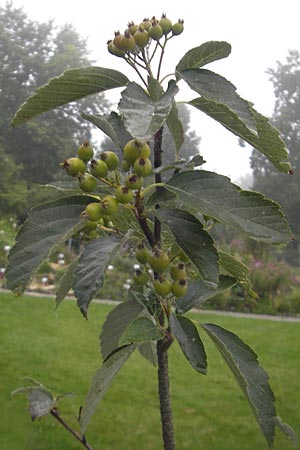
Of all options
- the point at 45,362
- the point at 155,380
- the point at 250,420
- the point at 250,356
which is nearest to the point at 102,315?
the point at 45,362

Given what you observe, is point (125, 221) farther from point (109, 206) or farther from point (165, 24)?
point (165, 24)

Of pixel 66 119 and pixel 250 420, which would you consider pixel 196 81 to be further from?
pixel 66 119

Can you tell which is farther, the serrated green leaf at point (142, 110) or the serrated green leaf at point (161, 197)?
the serrated green leaf at point (161, 197)

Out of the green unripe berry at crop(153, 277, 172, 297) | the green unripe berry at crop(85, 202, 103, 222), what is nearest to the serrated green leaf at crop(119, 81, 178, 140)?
the green unripe berry at crop(85, 202, 103, 222)

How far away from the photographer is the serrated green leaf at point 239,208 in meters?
0.56

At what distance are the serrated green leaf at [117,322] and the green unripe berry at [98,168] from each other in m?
0.26

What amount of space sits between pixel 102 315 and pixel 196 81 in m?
4.44

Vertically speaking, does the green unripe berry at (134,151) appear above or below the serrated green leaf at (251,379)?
above

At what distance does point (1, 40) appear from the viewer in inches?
730

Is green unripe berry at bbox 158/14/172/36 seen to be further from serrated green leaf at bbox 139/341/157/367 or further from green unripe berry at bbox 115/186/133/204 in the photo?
serrated green leaf at bbox 139/341/157/367

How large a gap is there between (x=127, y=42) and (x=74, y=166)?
7.3 inches

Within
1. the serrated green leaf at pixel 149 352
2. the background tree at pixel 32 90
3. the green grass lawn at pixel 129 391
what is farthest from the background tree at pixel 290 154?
the serrated green leaf at pixel 149 352

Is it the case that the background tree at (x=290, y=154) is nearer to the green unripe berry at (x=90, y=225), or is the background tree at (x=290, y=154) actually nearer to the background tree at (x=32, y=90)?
the background tree at (x=32, y=90)

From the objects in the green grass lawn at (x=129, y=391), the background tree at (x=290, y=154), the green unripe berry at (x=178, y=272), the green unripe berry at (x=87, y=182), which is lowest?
the green grass lawn at (x=129, y=391)
